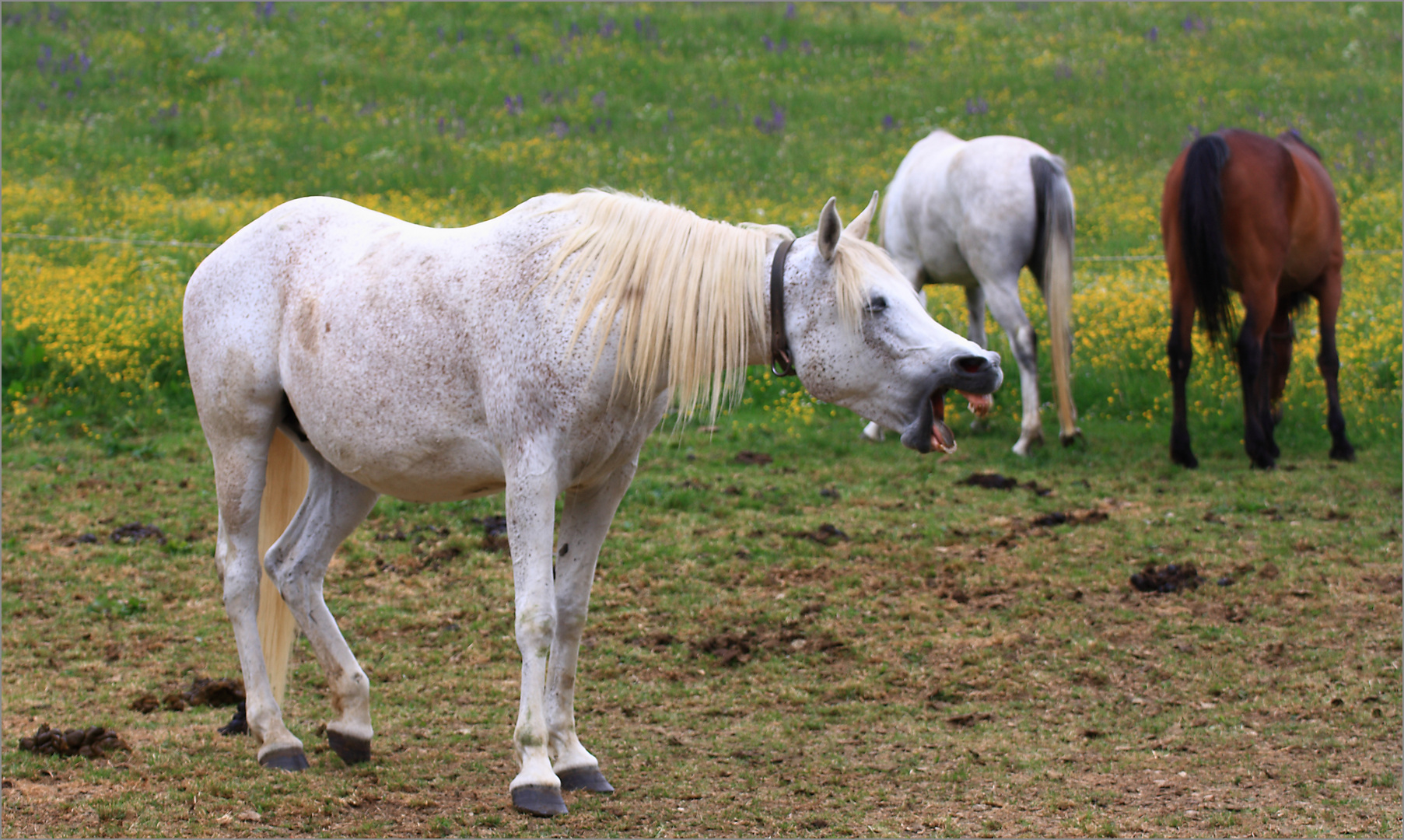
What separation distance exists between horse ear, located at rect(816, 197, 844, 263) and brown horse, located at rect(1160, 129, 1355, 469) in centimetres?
467

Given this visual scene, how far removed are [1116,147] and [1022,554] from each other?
11692 millimetres

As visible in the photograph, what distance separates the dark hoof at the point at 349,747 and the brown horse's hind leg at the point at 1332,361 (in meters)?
6.40

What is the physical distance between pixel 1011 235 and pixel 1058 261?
351 millimetres

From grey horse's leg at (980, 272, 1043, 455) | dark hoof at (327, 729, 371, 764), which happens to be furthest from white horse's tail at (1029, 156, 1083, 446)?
dark hoof at (327, 729, 371, 764)

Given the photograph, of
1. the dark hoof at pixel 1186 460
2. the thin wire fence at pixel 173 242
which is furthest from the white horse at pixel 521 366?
the thin wire fence at pixel 173 242

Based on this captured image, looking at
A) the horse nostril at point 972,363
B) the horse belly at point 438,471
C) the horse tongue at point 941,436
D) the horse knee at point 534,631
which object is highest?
the horse nostril at point 972,363

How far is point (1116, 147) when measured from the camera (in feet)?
52.7

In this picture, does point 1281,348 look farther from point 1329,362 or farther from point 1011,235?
point 1011,235

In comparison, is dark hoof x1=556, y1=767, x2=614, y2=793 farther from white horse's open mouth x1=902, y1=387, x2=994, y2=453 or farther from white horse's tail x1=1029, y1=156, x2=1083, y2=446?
white horse's tail x1=1029, y1=156, x2=1083, y2=446

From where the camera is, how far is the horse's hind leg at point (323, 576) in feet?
12.2

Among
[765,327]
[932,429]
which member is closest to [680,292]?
[765,327]

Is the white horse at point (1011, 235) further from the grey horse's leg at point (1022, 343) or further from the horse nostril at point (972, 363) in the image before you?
the horse nostril at point (972, 363)

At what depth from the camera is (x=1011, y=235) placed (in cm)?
778

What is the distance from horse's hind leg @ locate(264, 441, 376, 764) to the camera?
3729mm
